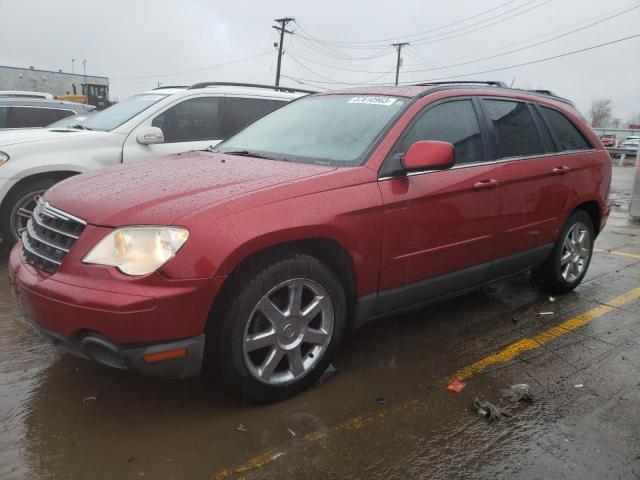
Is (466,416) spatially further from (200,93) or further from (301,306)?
(200,93)

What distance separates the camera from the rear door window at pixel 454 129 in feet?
11.2

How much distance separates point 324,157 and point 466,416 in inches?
66.0

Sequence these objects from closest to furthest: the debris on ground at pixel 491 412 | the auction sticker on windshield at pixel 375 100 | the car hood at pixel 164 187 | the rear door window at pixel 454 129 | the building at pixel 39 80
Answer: the car hood at pixel 164 187 < the debris on ground at pixel 491 412 < the rear door window at pixel 454 129 < the auction sticker on windshield at pixel 375 100 < the building at pixel 39 80

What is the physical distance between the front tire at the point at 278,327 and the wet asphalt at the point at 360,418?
0.16 m

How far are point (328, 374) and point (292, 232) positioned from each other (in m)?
1.00

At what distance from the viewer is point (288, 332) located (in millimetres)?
2803

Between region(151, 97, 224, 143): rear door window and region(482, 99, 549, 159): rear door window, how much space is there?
3403 millimetres

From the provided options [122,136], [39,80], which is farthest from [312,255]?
[39,80]

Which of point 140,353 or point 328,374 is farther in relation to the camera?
point 328,374

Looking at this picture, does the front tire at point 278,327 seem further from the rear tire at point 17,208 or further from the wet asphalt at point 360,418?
the rear tire at point 17,208

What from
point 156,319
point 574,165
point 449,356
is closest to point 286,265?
point 156,319

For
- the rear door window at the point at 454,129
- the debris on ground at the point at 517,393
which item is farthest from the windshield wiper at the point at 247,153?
the debris on ground at the point at 517,393

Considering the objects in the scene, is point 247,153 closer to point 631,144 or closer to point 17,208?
point 17,208

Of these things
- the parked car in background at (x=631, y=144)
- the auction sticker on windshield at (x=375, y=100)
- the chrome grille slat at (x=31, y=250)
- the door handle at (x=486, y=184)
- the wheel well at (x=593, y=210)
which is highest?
the auction sticker on windshield at (x=375, y=100)
